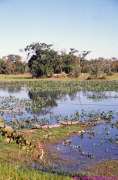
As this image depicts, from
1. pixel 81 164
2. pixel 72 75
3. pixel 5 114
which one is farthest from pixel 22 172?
pixel 72 75

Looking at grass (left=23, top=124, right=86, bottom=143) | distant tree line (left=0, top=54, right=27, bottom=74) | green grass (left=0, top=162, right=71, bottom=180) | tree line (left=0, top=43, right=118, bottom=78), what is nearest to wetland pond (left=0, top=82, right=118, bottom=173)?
grass (left=23, top=124, right=86, bottom=143)

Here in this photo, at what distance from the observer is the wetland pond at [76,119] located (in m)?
15.8

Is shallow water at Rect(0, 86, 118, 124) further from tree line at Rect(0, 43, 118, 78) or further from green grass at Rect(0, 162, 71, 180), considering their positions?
tree line at Rect(0, 43, 118, 78)

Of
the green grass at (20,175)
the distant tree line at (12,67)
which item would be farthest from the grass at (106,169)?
the distant tree line at (12,67)

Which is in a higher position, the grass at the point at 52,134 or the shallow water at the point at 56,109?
the grass at the point at 52,134

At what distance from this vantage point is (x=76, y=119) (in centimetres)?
2650

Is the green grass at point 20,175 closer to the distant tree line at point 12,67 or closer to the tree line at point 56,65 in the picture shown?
the tree line at point 56,65

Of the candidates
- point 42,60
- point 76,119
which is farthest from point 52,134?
point 42,60

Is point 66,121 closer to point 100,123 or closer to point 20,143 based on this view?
point 100,123

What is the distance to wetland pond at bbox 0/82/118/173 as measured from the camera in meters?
15.8

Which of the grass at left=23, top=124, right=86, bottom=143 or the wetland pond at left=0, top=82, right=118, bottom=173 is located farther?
the grass at left=23, top=124, right=86, bottom=143

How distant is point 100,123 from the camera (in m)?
25.0

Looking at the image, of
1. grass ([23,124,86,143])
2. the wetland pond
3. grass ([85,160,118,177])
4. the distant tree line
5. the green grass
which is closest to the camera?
the green grass

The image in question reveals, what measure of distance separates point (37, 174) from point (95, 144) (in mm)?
9027
